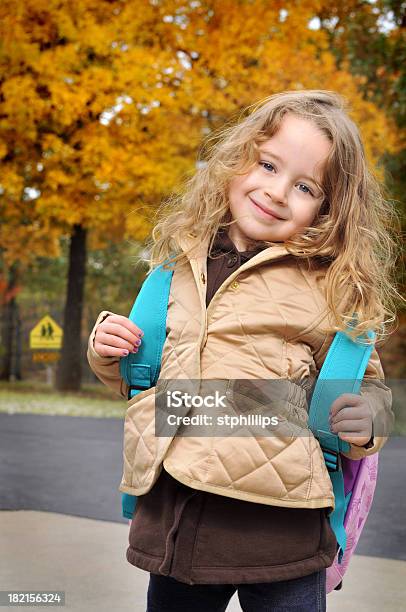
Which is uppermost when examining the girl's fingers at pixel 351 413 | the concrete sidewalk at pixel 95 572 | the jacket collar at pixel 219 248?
the jacket collar at pixel 219 248

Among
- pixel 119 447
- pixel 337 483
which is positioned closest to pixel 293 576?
pixel 337 483

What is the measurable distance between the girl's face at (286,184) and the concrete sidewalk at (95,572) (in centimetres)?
191

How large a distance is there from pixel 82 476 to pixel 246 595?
4.73 metres

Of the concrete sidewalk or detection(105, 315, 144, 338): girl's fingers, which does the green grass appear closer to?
the concrete sidewalk

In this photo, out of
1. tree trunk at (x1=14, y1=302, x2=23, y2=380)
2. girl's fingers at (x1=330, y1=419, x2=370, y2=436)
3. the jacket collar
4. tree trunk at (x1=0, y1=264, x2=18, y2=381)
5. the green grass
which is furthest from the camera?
tree trunk at (x1=14, y1=302, x2=23, y2=380)

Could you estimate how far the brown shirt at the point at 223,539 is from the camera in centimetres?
163

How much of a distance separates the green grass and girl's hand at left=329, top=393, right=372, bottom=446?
9.25m

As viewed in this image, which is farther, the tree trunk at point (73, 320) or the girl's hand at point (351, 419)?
the tree trunk at point (73, 320)

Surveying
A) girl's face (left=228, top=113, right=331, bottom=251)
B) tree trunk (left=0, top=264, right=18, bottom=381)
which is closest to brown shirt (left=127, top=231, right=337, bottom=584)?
girl's face (left=228, top=113, right=331, bottom=251)

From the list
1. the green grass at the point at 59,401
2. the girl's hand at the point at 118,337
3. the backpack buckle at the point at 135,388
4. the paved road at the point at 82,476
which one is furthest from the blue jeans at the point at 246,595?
the green grass at the point at 59,401

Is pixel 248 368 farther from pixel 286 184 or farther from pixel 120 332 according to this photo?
pixel 286 184

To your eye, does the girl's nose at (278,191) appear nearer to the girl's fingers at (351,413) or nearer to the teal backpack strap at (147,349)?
the teal backpack strap at (147,349)

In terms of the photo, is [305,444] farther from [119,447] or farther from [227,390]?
[119,447]

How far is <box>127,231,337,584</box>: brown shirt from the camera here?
5.35ft
